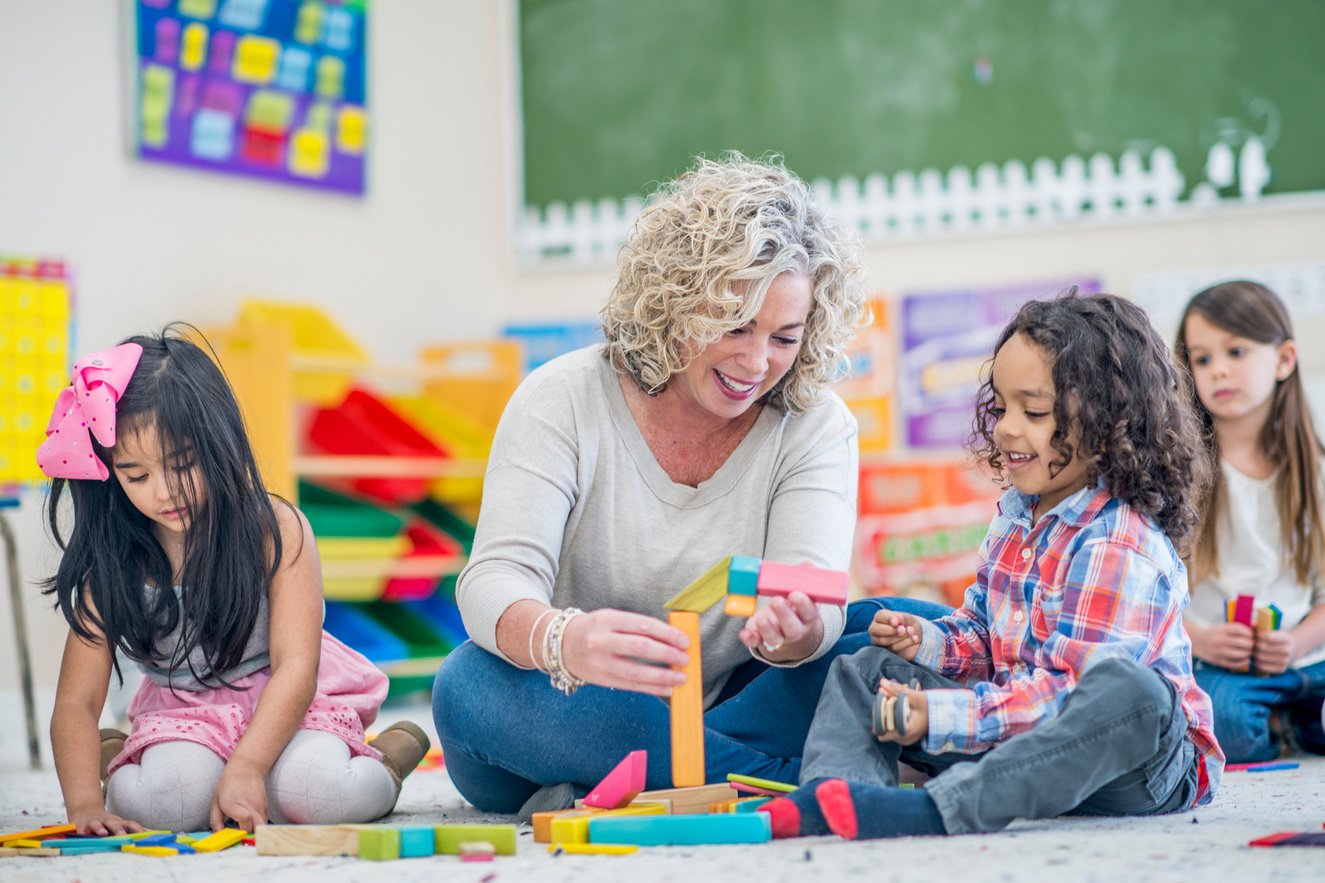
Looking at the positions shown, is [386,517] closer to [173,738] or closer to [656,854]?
[173,738]

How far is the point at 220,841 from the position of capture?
130cm

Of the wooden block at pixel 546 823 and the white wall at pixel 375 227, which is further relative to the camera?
the white wall at pixel 375 227

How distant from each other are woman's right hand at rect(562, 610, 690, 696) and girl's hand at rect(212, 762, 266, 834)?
409mm

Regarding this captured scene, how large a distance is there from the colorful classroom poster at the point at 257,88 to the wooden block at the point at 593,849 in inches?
88.4

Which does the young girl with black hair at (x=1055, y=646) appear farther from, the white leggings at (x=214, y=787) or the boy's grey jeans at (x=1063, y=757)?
the white leggings at (x=214, y=787)

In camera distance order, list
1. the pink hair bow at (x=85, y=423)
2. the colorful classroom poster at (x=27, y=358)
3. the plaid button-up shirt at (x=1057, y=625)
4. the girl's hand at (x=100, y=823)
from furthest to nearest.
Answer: the colorful classroom poster at (x=27, y=358), the pink hair bow at (x=85, y=423), the girl's hand at (x=100, y=823), the plaid button-up shirt at (x=1057, y=625)

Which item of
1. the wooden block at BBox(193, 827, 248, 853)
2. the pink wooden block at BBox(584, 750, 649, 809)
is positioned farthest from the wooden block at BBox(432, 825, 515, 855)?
the wooden block at BBox(193, 827, 248, 853)

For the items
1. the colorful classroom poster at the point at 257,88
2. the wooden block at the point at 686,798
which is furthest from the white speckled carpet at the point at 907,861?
the colorful classroom poster at the point at 257,88

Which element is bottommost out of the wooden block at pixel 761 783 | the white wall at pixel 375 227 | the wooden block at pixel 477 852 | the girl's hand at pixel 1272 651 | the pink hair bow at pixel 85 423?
the wooden block at pixel 761 783

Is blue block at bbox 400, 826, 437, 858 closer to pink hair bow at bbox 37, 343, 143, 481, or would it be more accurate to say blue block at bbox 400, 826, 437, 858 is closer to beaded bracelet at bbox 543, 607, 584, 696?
beaded bracelet at bbox 543, 607, 584, 696

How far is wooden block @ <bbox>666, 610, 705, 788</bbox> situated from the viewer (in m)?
1.25

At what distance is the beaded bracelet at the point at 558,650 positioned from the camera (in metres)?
1.26

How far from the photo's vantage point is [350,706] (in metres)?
1.62

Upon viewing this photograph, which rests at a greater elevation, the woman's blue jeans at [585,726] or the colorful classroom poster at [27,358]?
the colorful classroom poster at [27,358]
